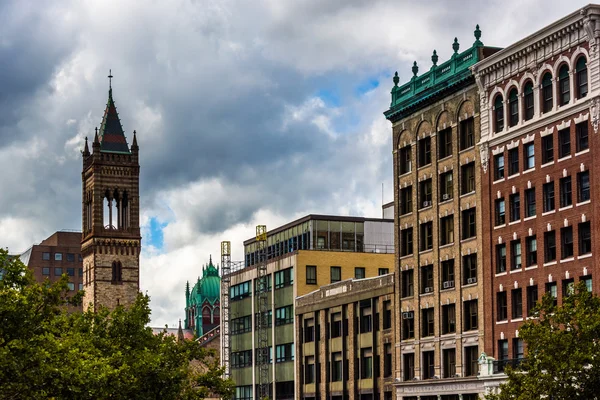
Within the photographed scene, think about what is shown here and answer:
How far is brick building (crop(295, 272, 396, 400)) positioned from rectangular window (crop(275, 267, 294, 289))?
4.29m

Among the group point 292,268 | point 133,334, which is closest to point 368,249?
point 292,268

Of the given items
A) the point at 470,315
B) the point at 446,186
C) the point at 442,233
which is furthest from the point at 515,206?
the point at 442,233

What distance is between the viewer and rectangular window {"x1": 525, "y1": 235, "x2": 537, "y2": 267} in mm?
77562

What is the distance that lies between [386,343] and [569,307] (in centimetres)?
3867

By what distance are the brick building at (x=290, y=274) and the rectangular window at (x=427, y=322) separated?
943 inches

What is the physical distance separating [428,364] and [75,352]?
1474 inches

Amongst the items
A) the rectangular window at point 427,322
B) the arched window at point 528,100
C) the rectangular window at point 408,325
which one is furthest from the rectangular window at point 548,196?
the rectangular window at point 408,325

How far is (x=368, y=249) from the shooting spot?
12412cm

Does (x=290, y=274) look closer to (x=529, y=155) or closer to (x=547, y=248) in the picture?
(x=529, y=155)

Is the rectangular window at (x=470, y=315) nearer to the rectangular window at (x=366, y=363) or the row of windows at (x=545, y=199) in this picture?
the row of windows at (x=545, y=199)

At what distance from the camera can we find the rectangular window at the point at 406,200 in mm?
93750

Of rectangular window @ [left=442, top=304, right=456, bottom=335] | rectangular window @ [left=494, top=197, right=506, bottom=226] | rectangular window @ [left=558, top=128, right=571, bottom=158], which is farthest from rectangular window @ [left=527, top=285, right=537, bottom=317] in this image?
rectangular window @ [left=442, top=304, right=456, bottom=335]

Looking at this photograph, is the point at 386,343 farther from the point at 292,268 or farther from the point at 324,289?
the point at 292,268

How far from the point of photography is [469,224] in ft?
281
